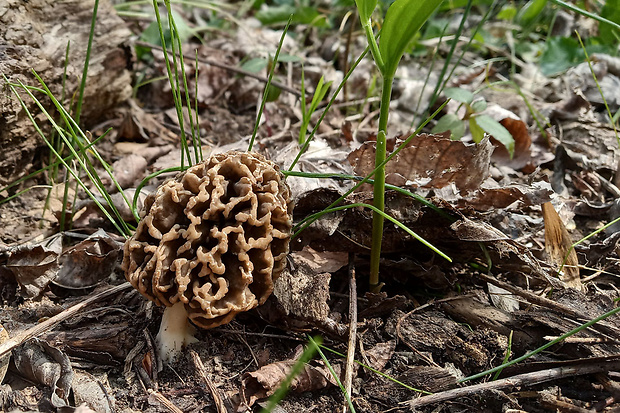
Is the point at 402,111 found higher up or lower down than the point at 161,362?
higher up

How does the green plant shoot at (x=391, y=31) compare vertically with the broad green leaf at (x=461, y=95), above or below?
above

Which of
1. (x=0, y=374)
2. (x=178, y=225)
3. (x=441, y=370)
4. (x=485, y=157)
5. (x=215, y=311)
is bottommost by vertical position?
(x=0, y=374)

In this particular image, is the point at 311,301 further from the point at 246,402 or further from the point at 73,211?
the point at 73,211

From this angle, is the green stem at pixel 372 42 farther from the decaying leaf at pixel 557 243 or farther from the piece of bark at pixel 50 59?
the piece of bark at pixel 50 59

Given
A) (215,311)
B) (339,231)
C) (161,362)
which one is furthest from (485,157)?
(161,362)

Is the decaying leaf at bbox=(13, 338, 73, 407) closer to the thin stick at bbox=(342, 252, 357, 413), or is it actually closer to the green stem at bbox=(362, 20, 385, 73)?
the thin stick at bbox=(342, 252, 357, 413)

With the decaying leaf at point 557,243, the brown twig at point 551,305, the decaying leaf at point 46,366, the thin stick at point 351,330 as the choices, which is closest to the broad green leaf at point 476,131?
the decaying leaf at point 557,243
